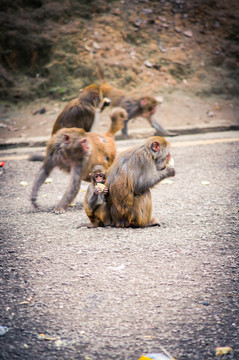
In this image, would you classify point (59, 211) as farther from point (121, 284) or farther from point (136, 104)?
point (136, 104)

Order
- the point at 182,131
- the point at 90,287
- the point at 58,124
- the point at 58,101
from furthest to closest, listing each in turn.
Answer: the point at 58,101 < the point at 182,131 < the point at 58,124 < the point at 90,287

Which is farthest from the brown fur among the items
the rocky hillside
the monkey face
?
the rocky hillside

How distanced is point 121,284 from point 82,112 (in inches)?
203

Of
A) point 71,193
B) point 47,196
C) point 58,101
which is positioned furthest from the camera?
point 58,101

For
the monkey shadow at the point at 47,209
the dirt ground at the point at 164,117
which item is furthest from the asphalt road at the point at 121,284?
the dirt ground at the point at 164,117

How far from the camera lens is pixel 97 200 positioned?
4.30 metres

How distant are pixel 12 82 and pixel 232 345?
11.6 metres

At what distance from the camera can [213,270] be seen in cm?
327

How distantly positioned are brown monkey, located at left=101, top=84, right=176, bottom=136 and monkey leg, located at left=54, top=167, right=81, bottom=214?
4.72 m

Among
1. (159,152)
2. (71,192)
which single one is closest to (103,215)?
(159,152)

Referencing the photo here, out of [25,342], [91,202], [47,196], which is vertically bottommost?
[47,196]

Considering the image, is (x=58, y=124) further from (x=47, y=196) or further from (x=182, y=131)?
(x=182, y=131)

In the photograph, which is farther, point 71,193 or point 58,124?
point 58,124

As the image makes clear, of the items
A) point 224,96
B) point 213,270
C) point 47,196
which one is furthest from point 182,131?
point 213,270
